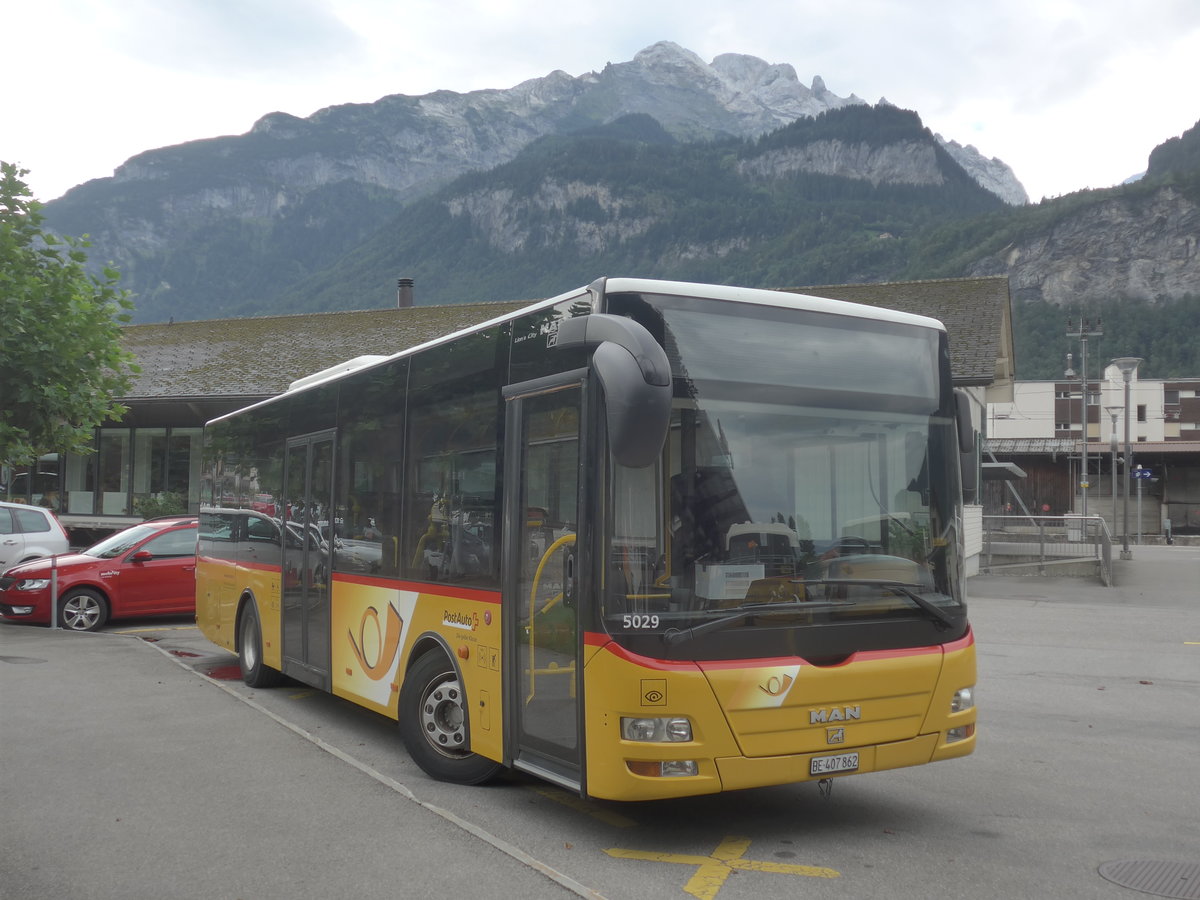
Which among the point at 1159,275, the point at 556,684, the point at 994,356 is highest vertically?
the point at 1159,275

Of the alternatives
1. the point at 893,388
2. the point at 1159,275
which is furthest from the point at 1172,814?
the point at 1159,275

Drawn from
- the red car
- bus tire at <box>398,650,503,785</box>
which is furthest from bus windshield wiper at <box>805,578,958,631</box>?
the red car

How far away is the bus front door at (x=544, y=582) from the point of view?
5809 millimetres

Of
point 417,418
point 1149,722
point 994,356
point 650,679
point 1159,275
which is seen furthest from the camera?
point 1159,275

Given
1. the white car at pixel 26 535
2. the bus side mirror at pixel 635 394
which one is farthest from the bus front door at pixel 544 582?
the white car at pixel 26 535

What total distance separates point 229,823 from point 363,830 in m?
0.74

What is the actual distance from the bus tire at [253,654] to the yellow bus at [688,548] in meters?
3.87

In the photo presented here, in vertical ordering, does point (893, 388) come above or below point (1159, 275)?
below

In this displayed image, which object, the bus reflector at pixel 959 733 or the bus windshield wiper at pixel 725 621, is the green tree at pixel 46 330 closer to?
the bus windshield wiper at pixel 725 621

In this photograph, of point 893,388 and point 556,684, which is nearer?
point 556,684

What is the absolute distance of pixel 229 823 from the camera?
6.23m

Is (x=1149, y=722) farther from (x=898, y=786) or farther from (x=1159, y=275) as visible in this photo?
(x=1159, y=275)

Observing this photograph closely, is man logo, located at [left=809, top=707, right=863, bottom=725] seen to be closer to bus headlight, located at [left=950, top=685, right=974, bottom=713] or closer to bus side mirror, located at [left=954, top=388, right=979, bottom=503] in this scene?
bus headlight, located at [left=950, top=685, right=974, bottom=713]

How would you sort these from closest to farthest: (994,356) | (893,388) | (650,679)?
(650,679), (893,388), (994,356)
